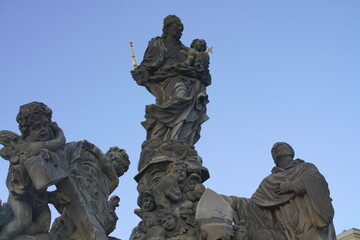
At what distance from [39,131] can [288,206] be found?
339 centimetres

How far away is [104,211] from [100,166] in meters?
0.50

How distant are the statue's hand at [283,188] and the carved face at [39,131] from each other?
10.5 ft

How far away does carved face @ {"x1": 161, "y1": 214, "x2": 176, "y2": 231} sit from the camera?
A: 7.94 m

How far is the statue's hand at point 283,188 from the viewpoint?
7.95 m

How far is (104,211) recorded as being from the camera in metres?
6.67

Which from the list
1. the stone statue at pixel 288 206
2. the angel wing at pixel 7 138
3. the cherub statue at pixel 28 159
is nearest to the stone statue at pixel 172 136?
the stone statue at pixel 288 206

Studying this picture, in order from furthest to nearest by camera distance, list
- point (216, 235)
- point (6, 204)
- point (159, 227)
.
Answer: point (159, 227) < point (216, 235) < point (6, 204)

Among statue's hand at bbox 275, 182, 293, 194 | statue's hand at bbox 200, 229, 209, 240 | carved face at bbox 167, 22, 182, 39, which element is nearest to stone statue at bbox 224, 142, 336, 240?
statue's hand at bbox 275, 182, 293, 194

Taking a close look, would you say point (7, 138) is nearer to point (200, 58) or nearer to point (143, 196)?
point (143, 196)

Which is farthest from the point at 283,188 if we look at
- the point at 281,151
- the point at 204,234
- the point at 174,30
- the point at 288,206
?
the point at 174,30

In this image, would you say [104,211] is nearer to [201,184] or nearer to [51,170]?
[51,170]

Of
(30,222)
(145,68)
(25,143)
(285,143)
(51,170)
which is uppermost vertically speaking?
(145,68)

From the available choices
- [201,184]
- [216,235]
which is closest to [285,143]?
[201,184]

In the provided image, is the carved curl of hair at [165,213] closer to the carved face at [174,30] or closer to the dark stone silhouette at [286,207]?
the dark stone silhouette at [286,207]
